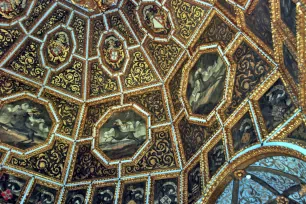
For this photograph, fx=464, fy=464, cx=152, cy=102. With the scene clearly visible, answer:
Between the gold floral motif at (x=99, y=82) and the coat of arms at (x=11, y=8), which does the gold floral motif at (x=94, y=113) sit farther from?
the coat of arms at (x=11, y=8)

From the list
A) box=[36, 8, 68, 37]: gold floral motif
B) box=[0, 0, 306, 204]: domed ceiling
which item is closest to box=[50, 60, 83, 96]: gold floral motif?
box=[0, 0, 306, 204]: domed ceiling

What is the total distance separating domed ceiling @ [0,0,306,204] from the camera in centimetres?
1059

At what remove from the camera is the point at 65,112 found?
15.6 meters

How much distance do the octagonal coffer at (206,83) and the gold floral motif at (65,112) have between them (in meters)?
4.28

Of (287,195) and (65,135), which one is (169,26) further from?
(287,195)

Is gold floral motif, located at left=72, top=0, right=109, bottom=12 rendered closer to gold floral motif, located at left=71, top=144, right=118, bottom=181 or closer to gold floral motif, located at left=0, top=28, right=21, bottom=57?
gold floral motif, located at left=0, top=28, right=21, bottom=57

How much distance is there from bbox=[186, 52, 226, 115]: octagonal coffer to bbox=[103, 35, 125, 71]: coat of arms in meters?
3.13

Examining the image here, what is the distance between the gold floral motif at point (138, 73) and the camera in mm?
15328

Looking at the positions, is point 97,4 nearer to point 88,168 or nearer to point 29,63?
point 29,63

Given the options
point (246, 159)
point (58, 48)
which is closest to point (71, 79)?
point (58, 48)

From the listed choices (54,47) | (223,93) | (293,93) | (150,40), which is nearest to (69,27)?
(54,47)

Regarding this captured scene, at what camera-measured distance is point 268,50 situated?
34.5ft

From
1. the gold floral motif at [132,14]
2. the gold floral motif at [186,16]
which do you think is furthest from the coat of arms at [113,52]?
the gold floral motif at [186,16]

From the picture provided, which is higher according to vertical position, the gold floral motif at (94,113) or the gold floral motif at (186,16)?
the gold floral motif at (186,16)
